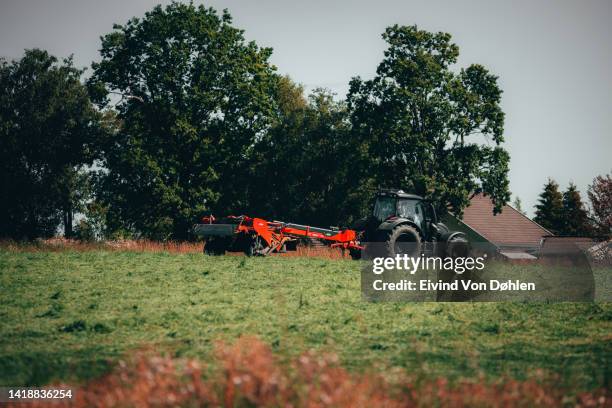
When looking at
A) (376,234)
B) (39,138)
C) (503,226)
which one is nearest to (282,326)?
(376,234)

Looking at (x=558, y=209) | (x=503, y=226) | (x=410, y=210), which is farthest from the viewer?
(x=558, y=209)

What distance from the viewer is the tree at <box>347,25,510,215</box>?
37.9 m

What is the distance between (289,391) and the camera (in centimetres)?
604

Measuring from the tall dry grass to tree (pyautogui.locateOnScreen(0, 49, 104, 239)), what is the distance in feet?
115

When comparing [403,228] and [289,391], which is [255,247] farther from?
[289,391]

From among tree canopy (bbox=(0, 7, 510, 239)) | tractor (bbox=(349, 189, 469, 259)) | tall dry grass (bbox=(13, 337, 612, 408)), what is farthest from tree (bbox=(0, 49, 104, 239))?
tall dry grass (bbox=(13, 337, 612, 408))

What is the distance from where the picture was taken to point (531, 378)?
739 centimetres

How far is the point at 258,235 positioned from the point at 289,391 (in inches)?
762

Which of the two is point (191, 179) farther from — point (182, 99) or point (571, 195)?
point (571, 195)

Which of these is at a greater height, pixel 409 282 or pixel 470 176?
pixel 470 176

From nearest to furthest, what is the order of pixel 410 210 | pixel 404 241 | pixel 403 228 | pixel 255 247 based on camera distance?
pixel 403 228, pixel 404 241, pixel 410 210, pixel 255 247

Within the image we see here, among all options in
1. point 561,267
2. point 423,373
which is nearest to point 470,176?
point 561,267

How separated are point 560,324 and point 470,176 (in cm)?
2688

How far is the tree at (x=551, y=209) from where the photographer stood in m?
61.8
